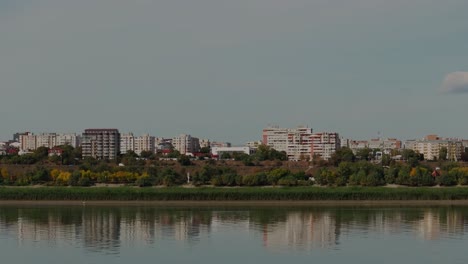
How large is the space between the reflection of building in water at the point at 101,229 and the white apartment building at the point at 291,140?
218 feet

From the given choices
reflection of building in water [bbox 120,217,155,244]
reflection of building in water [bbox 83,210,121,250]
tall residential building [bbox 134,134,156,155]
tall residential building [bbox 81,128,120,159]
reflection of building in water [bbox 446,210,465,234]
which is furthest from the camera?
tall residential building [bbox 134,134,156,155]

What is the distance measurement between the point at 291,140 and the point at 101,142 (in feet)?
93.6

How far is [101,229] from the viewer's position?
111 feet

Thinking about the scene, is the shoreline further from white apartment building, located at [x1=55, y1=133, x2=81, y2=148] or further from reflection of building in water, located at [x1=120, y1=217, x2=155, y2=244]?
white apartment building, located at [x1=55, y1=133, x2=81, y2=148]

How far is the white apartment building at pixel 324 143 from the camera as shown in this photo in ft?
352

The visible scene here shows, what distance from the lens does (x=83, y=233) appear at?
32.1 m

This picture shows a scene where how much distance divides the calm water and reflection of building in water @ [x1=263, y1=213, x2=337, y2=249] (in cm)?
4

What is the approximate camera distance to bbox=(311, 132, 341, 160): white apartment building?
107 metres

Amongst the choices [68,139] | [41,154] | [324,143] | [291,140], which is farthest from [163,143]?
[41,154]

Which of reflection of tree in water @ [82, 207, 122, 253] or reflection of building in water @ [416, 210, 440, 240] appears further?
reflection of building in water @ [416, 210, 440, 240]

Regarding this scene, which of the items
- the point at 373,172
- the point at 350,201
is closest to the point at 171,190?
the point at 350,201

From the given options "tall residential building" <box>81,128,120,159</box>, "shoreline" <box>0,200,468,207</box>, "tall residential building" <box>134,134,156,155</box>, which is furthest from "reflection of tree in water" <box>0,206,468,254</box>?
"tall residential building" <box>134,134,156,155</box>

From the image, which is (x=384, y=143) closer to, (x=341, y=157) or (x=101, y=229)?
(x=341, y=157)

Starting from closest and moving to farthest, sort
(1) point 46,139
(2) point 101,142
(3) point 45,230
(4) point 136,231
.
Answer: (4) point 136,231 → (3) point 45,230 → (2) point 101,142 → (1) point 46,139
